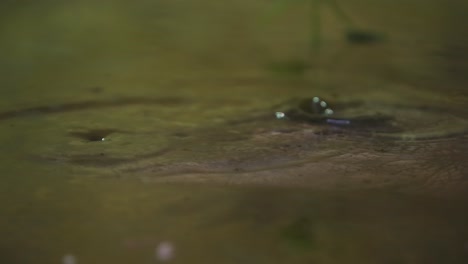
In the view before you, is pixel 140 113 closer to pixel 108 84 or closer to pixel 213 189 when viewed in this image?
pixel 108 84

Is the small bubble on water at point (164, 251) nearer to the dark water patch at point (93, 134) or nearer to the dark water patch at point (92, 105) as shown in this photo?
the dark water patch at point (93, 134)

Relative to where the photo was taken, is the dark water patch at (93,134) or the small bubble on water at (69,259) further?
the dark water patch at (93,134)

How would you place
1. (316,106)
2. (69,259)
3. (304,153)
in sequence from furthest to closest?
(316,106) < (304,153) < (69,259)

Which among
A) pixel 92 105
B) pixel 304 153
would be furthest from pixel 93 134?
pixel 304 153

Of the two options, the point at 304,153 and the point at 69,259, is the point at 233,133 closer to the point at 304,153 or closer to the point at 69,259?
the point at 304,153

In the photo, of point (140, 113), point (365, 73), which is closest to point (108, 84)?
point (140, 113)

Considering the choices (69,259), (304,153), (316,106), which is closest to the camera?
(69,259)

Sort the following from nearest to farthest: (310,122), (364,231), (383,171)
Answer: (364,231)
(383,171)
(310,122)

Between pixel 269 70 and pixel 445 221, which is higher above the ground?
pixel 269 70

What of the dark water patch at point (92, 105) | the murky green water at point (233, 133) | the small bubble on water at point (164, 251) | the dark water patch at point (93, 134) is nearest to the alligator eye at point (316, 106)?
the murky green water at point (233, 133)
